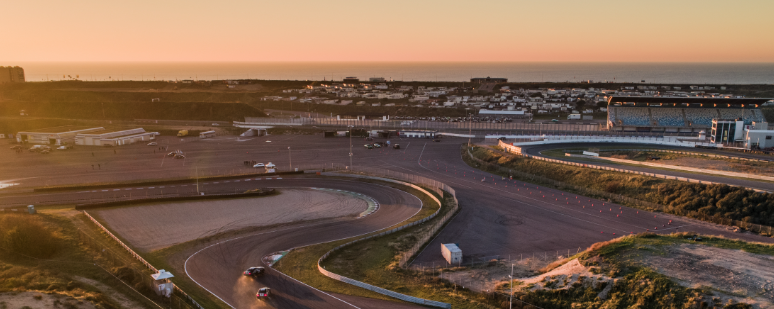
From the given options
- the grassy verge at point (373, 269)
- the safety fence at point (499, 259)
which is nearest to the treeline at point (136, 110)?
the grassy verge at point (373, 269)

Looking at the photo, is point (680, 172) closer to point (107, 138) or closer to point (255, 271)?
point (255, 271)

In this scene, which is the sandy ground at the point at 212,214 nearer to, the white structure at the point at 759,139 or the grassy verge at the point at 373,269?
the grassy verge at the point at 373,269

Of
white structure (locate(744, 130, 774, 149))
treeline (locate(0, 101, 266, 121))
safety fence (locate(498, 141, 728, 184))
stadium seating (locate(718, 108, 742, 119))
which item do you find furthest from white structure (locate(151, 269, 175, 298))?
stadium seating (locate(718, 108, 742, 119))

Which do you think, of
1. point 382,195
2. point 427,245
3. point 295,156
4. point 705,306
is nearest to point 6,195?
point 295,156

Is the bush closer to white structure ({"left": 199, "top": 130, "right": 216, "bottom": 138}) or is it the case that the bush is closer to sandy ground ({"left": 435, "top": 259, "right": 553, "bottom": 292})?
sandy ground ({"left": 435, "top": 259, "right": 553, "bottom": 292})

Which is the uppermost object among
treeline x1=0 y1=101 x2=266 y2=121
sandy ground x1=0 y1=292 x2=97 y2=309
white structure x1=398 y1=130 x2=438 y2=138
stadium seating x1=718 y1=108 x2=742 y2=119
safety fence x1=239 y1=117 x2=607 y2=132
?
stadium seating x1=718 y1=108 x2=742 y2=119

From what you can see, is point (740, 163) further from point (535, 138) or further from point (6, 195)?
point (6, 195)
